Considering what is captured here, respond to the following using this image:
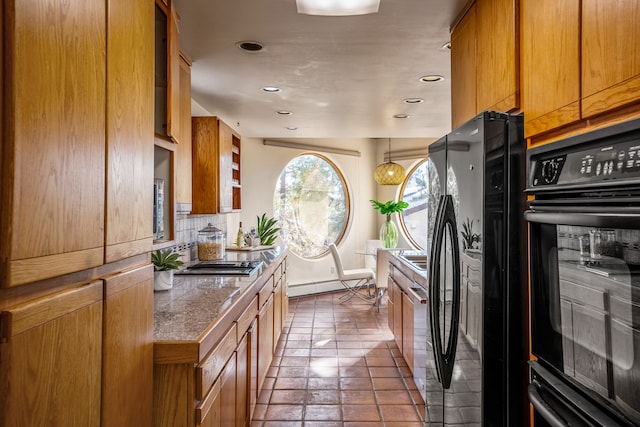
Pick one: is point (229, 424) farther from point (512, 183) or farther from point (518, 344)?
point (512, 183)

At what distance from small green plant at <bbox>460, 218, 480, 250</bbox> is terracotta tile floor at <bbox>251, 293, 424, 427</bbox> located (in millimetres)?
1612

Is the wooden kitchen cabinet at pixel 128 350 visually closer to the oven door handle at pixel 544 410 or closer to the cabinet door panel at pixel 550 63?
the oven door handle at pixel 544 410

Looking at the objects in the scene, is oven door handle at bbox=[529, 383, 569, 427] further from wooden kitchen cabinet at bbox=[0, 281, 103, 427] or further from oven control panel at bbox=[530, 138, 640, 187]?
wooden kitchen cabinet at bbox=[0, 281, 103, 427]

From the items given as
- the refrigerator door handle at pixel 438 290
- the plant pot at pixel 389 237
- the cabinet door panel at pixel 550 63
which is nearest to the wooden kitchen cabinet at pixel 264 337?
the refrigerator door handle at pixel 438 290

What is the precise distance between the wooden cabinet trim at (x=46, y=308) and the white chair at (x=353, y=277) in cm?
485

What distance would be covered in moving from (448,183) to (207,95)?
253 centimetres

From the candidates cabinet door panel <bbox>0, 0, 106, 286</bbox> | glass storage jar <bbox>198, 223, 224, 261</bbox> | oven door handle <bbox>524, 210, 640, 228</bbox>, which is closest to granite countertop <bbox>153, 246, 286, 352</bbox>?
cabinet door panel <bbox>0, 0, 106, 286</bbox>

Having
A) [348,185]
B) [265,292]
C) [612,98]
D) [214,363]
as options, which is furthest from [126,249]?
[348,185]

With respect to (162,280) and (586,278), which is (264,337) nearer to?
(162,280)

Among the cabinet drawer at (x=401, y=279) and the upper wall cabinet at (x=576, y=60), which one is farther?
the cabinet drawer at (x=401, y=279)

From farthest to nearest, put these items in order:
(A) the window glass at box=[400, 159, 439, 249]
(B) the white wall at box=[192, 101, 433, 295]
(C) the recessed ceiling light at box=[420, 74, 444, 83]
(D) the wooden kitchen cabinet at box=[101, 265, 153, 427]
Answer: (A) the window glass at box=[400, 159, 439, 249], (B) the white wall at box=[192, 101, 433, 295], (C) the recessed ceiling light at box=[420, 74, 444, 83], (D) the wooden kitchen cabinet at box=[101, 265, 153, 427]

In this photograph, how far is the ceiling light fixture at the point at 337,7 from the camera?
2005mm

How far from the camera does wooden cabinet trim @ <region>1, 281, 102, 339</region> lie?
696 millimetres

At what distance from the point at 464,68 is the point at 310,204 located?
5163mm
